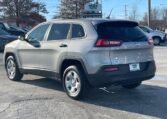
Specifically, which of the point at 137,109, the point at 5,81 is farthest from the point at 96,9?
the point at 137,109

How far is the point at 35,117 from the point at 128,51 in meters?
2.38

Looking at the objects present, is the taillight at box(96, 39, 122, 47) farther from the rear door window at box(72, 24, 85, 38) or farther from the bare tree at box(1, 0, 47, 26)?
the bare tree at box(1, 0, 47, 26)

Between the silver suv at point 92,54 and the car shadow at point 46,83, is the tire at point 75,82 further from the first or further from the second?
the car shadow at point 46,83

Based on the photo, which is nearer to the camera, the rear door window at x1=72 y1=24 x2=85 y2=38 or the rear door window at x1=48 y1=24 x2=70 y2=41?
the rear door window at x1=72 y1=24 x2=85 y2=38

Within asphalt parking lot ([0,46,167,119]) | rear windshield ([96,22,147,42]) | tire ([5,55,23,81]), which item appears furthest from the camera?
tire ([5,55,23,81])

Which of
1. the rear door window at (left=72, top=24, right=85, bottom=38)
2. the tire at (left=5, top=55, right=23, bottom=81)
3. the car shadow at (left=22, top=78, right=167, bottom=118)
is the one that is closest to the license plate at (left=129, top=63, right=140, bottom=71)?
the car shadow at (left=22, top=78, right=167, bottom=118)

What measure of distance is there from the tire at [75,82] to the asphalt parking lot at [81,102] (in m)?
0.15

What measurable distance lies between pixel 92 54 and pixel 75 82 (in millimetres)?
845

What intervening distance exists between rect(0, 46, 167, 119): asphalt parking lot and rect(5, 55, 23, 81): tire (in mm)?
346

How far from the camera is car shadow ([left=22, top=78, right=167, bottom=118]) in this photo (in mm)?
7035

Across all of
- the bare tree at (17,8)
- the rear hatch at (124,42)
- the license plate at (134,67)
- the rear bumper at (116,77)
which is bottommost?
the bare tree at (17,8)

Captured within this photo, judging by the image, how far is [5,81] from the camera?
10219mm

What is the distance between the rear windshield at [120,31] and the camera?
7.57 m

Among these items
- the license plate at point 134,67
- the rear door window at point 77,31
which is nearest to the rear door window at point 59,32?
the rear door window at point 77,31
